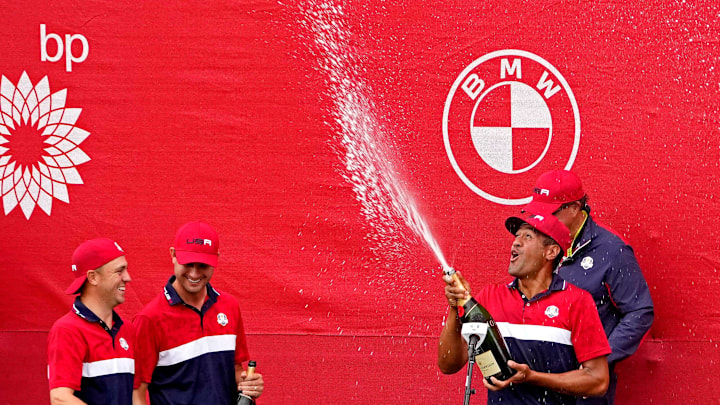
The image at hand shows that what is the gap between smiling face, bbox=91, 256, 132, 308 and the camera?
3.77 metres

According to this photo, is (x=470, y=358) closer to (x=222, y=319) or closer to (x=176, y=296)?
(x=222, y=319)

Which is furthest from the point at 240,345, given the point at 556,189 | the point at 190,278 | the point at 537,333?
the point at 556,189

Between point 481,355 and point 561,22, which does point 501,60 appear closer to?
point 561,22

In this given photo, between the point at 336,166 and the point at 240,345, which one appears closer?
the point at 240,345

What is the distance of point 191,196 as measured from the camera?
5004mm

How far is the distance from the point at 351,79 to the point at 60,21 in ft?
5.18

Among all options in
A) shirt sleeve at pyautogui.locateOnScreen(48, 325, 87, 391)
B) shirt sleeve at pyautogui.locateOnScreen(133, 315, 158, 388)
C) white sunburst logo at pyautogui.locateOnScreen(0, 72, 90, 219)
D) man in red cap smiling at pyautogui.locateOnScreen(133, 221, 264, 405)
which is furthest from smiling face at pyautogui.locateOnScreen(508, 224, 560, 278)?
white sunburst logo at pyautogui.locateOnScreen(0, 72, 90, 219)

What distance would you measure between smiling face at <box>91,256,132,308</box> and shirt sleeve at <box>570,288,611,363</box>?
1.77 m

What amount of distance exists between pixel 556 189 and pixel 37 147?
2704 millimetres

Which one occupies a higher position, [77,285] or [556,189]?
[556,189]

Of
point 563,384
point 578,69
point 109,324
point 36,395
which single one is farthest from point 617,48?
point 36,395

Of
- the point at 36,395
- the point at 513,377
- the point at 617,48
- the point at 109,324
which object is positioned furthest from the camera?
the point at 36,395

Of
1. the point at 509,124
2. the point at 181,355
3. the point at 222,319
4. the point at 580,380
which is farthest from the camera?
the point at 509,124

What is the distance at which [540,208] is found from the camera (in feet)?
13.4
